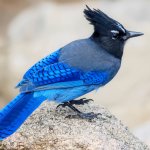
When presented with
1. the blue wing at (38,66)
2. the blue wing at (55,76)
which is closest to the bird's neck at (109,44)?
the blue wing at (55,76)

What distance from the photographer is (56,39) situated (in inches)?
396

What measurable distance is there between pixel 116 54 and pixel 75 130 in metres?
0.77

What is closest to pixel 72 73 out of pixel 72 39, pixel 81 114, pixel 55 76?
pixel 55 76

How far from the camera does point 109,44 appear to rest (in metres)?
5.30

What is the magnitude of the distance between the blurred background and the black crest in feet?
8.63

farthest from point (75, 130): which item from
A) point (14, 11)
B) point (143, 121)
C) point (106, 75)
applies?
point (14, 11)

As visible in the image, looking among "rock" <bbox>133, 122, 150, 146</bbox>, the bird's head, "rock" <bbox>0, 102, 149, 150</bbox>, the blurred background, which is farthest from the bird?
the blurred background

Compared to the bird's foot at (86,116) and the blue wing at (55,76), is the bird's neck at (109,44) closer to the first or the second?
the blue wing at (55,76)

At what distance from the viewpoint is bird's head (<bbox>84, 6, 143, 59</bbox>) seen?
17.1 ft

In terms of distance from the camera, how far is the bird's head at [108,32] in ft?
17.1

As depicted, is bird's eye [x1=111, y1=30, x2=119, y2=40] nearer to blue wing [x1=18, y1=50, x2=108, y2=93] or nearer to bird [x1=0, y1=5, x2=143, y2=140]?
bird [x1=0, y1=5, x2=143, y2=140]

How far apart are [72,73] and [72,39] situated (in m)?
4.99

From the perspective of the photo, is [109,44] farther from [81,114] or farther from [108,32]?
[81,114]

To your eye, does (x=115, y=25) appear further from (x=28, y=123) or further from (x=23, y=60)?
(x=23, y=60)
